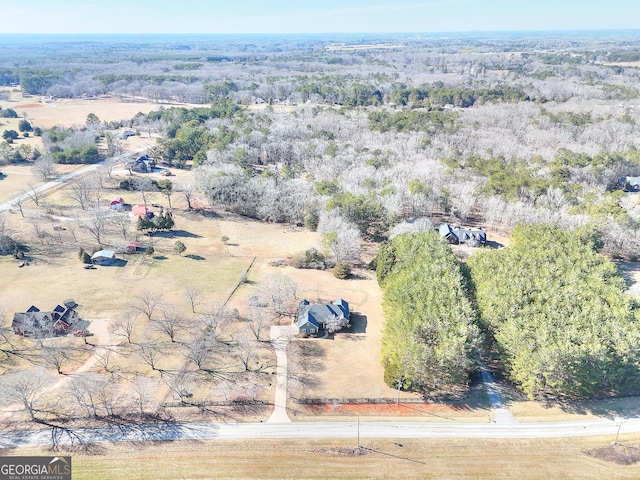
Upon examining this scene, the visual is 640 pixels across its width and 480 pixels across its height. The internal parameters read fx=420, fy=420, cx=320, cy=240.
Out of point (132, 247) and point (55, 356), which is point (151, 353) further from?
point (132, 247)

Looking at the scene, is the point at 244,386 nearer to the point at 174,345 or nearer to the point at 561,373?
the point at 174,345

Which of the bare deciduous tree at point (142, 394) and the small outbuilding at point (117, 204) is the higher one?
the small outbuilding at point (117, 204)

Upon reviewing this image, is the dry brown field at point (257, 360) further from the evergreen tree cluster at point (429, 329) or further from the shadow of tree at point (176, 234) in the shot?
the evergreen tree cluster at point (429, 329)

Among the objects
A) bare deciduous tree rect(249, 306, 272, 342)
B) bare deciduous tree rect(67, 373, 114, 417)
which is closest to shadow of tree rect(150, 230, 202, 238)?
bare deciduous tree rect(249, 306, 272, 342)

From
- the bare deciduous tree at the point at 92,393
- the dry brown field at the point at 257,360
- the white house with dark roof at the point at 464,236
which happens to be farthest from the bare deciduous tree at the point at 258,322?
the white house with dark roof at the point at 464,236

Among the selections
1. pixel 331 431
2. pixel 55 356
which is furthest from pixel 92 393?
pixel 331 431

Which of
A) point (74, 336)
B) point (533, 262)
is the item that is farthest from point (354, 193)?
point (74, 336)
